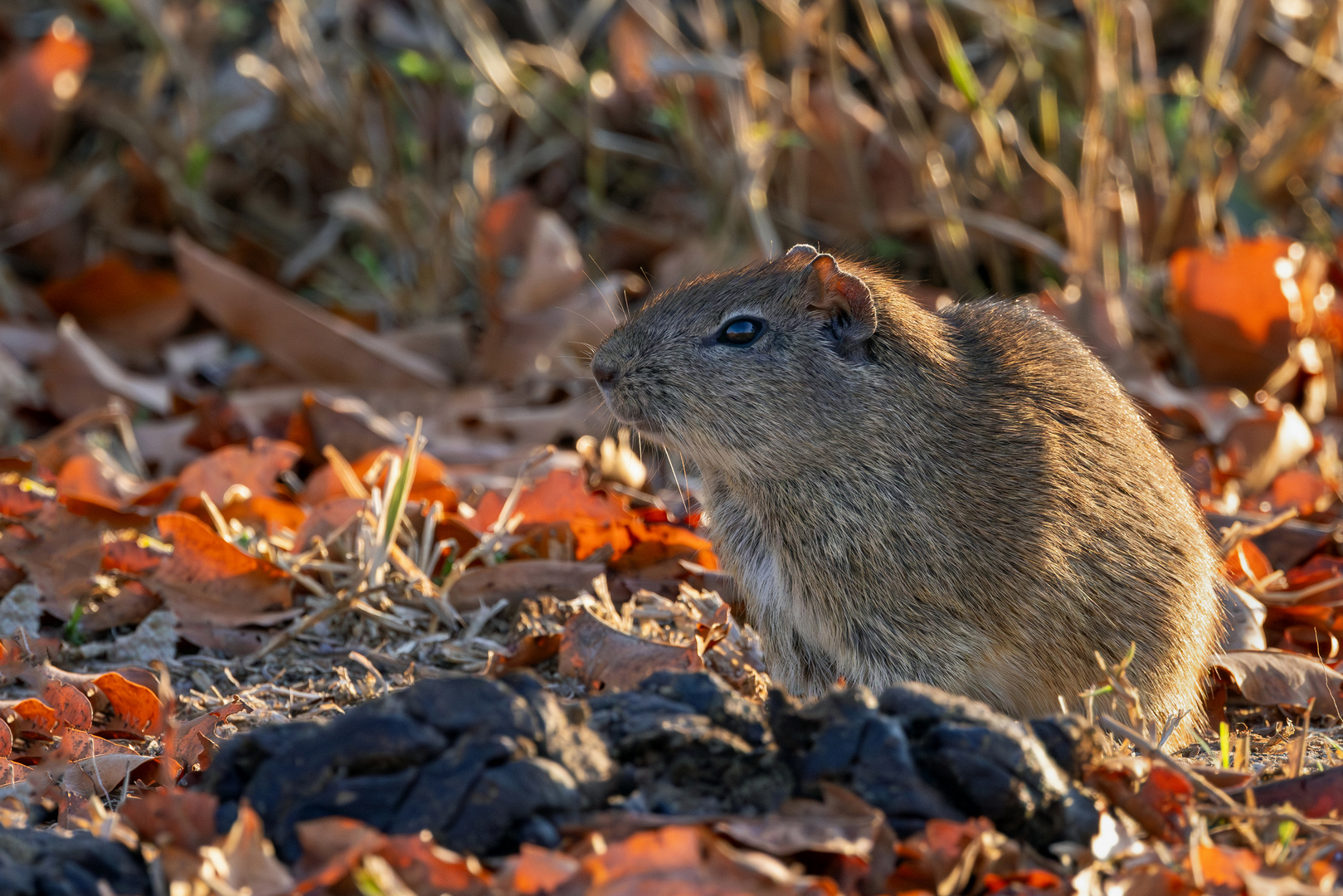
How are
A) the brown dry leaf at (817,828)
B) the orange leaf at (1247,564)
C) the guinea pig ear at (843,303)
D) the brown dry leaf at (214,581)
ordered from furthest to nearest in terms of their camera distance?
1. the orange leaf at (1247,564)
2. the brown dry leaf at (214,581)
3. the guinea pig ear at (843,303)
4. the brown dry leaf at (817,828)

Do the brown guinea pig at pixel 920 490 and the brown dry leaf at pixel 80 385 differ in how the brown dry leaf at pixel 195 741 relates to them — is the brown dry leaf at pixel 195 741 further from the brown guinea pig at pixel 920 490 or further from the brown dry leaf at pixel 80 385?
the brown dry leaf at pixel 80 385

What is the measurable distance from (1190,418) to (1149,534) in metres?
2.23

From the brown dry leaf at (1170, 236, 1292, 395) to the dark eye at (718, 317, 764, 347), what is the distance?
288 centimetres

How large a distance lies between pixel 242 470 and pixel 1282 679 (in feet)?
10.9

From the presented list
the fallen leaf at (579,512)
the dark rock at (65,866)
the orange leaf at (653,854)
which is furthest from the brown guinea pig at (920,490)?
the dark rock at (65,866)

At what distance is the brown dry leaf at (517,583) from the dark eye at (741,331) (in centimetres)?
82

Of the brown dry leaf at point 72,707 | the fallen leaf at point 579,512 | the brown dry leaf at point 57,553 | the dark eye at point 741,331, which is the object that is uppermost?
the dark eye at point 741,331

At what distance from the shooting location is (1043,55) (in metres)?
7.14

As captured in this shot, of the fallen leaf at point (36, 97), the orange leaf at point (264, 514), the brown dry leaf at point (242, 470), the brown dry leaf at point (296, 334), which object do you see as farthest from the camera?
the fallen leaf at point (36, 97)

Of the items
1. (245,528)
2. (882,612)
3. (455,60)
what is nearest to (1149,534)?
(882,612)

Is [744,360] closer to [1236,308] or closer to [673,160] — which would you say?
[1236,308]

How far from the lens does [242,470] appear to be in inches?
192

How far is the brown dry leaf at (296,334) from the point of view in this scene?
6363mm

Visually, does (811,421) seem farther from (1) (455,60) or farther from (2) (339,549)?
(1) (455,60)
